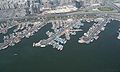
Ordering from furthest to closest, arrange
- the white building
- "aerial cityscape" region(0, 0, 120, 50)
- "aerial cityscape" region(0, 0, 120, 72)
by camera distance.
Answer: the white building
"aerial cityscape" region(0, 0, 120, 50)
"aerial cityscape" region(0, 0, 120, 72)

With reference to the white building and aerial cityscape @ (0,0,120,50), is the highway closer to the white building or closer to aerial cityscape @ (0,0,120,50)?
aerial cityscape @ (0,0,120,50)

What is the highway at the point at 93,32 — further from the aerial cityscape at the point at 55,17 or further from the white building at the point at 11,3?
the white building at the point at 11,3

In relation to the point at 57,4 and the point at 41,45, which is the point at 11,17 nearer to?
the point at 57,4

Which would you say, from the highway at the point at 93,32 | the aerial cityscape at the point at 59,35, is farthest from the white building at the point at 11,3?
the highway at the point at 93,32

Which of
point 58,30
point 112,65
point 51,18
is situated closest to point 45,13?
point 51,18

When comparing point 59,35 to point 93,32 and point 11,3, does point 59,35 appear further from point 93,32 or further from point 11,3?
point 11,3

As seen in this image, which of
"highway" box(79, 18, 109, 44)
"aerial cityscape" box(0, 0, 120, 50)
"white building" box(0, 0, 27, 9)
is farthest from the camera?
"white building" box(0, 0, 27, 9)

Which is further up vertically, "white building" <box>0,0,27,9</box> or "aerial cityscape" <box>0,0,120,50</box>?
"white building" <box>0,0,27,9</box>

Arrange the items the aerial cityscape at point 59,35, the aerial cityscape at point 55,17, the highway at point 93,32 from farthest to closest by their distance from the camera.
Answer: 1. the aerial cityscape at point 55,17
2. the highway at point 93,32
3. the aerial cityscape at point 59,35

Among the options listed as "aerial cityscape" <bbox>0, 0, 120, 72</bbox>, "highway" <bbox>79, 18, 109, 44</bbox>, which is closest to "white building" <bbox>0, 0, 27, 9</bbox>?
"aerial cityscape" <bbox>0, 0, 120, 72</bbox>

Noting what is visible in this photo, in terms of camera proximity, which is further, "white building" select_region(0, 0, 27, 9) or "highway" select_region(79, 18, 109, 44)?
"white building" select_region(0, 0, 27, 9)
